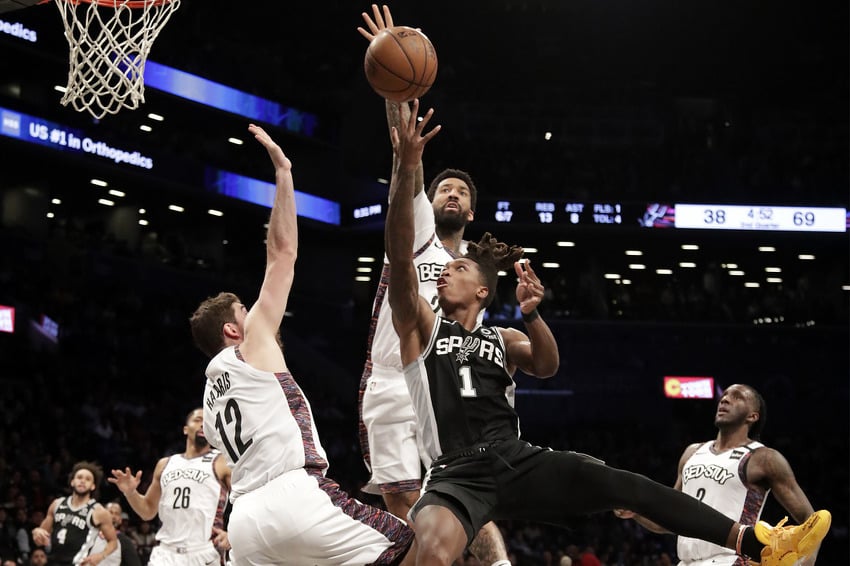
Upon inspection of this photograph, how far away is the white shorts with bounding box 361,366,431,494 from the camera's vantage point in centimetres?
605

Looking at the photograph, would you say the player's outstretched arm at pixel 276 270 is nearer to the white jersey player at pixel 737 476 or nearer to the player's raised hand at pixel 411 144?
the player's raised hand at pixel 411 144

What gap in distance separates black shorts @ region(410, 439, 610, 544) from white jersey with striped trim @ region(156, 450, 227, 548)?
508 centimetres

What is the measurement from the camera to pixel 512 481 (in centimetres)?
475

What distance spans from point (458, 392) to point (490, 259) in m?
0.76

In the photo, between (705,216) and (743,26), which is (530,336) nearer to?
(705,216)

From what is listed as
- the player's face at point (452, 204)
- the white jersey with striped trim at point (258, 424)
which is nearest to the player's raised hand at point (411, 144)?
the white jersey with striped trim at point (258, 424)

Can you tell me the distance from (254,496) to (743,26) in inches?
1130

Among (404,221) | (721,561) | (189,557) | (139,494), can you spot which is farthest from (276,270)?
(189,557)

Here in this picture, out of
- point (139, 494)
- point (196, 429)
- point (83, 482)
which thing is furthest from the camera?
point (83, 482)

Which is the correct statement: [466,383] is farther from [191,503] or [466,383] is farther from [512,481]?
[191,503]

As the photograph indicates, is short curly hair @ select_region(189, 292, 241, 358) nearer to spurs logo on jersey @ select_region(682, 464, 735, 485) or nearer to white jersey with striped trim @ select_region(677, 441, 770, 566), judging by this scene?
white jersey with striped trim @ select_region(677, 441, 770, 566)

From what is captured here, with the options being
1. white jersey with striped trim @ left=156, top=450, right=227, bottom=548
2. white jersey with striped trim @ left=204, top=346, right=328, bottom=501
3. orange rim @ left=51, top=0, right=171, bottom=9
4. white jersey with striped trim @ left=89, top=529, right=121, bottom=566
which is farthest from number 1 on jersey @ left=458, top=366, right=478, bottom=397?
white jersey with striped trim @ left=89, top=529, right=121, bottom=566

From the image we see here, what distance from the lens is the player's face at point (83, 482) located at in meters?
10.2

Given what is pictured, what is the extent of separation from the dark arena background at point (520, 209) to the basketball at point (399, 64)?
547 inches
